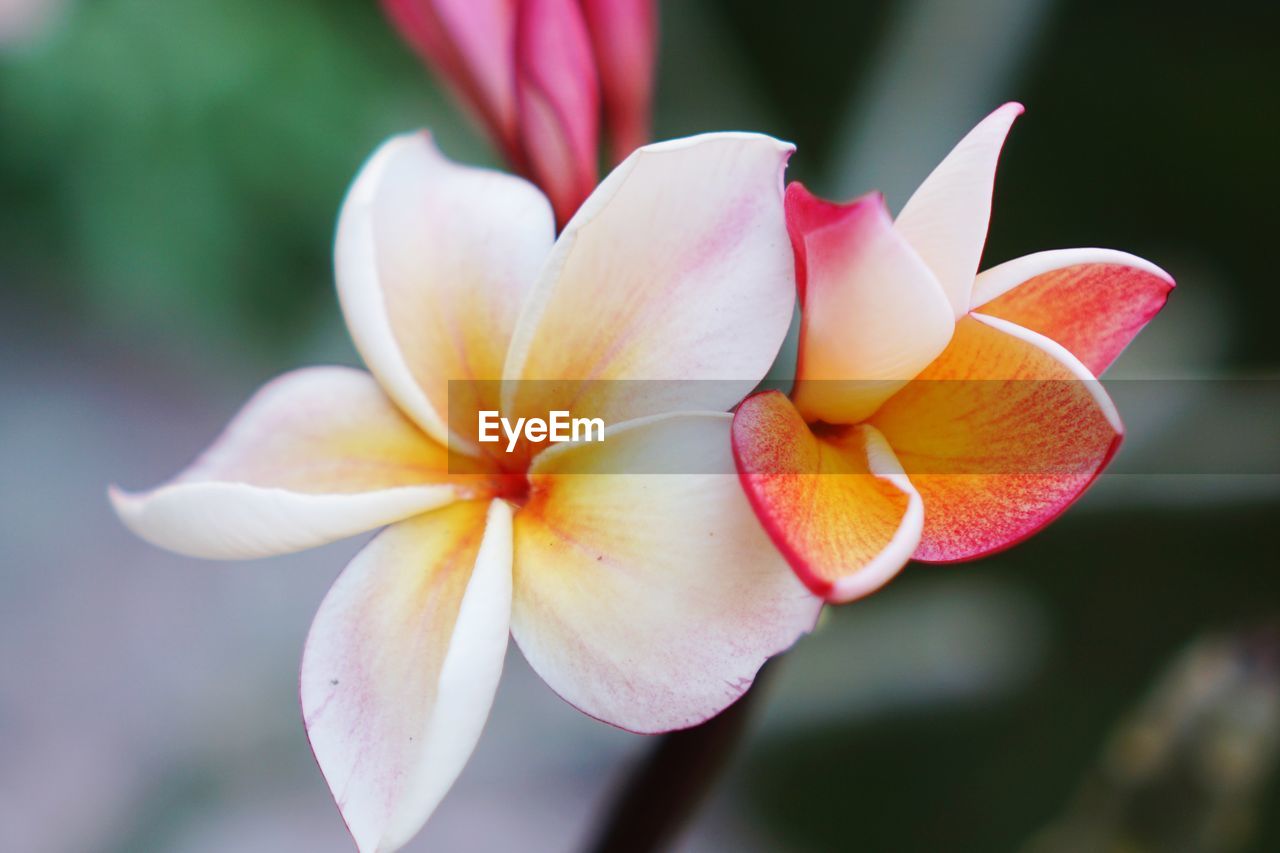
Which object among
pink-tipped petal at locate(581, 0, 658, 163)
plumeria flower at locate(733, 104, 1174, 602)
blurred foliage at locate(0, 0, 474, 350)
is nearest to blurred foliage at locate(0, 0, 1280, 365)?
blurred foliage at locate(0, 0, 474, 350)

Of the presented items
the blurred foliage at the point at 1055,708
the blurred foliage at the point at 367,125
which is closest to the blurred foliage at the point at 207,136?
the blurred foliage at the point at 367,125

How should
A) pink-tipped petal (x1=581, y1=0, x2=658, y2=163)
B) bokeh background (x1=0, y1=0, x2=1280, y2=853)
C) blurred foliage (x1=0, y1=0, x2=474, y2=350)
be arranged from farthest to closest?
blurred foliage (x1=0, y1=0, x2=474, y2=350) → bokeh background (x1=0, y1=0, x2=1280, y2=853) → pink-tipped petal (x1=581, y1=0, x2=658, y2=163)

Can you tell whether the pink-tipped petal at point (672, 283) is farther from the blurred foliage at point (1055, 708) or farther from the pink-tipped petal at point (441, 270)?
the blurred foliage at point (1055, 708)

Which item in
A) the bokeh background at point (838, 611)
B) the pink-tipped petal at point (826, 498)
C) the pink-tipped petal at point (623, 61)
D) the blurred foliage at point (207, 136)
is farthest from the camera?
the blurred foliage at point (207, 136)

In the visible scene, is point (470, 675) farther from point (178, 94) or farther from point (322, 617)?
point (178, 94)

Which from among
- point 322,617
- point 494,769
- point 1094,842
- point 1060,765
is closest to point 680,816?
point 322,617

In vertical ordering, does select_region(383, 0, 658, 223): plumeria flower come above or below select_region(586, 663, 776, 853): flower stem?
above
